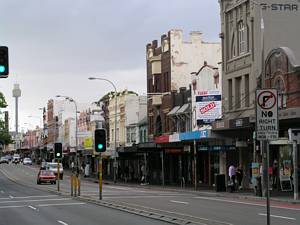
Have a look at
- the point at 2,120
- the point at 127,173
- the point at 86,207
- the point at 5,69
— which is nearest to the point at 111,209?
the point at 86,207

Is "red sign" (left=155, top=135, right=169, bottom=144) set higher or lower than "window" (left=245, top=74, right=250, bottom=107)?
lower

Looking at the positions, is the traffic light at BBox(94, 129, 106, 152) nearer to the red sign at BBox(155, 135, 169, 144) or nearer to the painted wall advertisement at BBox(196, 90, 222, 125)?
the painted wall advertisement at BBox(196, 90, 222, 125)

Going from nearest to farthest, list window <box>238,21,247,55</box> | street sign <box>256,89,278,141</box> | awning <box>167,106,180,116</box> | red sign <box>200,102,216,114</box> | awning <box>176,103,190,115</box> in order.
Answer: street sign <box>256,89,278,141</box>
window <box>238,21,247,55</box>
red sign <box>200,102,216,114</box>
awning <box>176,103,190,115</box>
awning <box>167,106,180,116</box>

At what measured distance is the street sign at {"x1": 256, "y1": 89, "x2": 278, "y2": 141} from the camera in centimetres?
1418

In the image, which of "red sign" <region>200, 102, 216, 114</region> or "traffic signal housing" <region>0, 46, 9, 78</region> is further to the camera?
"red sign" <region>200, 102, 216, 114</region>

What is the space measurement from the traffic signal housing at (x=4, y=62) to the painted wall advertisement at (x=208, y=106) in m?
29.9

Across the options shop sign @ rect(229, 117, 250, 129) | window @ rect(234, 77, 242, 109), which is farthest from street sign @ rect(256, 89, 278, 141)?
window @ rect(234, 77, 242, 109)

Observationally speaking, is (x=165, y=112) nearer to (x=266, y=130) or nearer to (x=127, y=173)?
(x=127, y=173)

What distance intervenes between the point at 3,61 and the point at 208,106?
3116cm

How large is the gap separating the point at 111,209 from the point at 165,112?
36.6 meters

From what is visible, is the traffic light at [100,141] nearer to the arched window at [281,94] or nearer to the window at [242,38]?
the arched window at [281,94]

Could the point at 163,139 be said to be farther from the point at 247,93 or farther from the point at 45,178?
the point at 45,178

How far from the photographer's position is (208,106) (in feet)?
151

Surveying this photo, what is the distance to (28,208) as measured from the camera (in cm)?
2767
